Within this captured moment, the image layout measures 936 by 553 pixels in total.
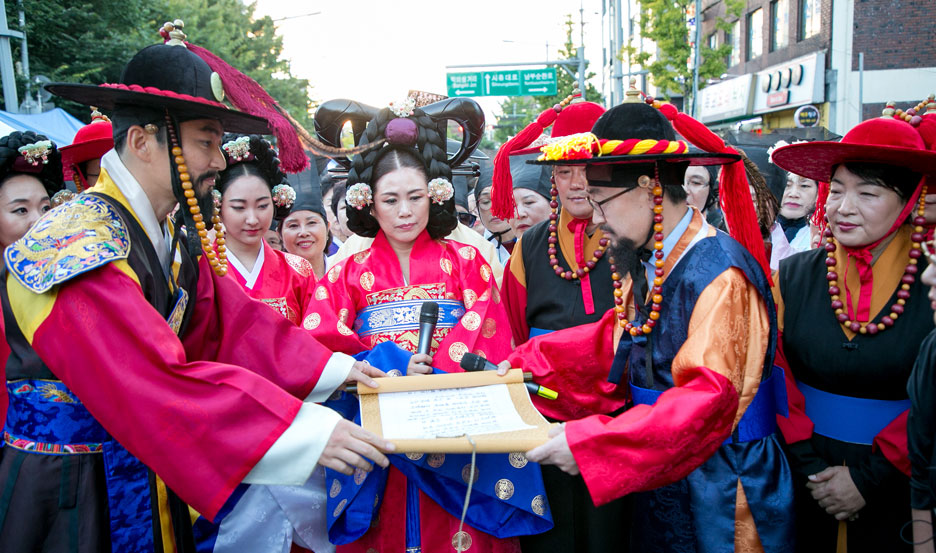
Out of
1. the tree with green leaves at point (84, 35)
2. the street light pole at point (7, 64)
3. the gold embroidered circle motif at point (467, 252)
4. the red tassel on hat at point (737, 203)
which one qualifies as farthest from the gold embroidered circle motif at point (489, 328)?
the tree with green leaves at point (84, 35)

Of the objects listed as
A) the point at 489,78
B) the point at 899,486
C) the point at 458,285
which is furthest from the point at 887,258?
the point at 489,78

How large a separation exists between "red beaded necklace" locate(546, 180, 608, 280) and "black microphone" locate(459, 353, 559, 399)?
2.36ft

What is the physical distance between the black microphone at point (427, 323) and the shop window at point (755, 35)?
26.4m

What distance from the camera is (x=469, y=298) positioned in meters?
3.32

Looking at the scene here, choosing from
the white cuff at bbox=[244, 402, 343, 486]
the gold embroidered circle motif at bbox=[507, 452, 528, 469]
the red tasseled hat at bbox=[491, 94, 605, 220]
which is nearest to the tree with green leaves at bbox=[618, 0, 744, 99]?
the red tasseled hat at bbox=[491, 94, 605, 220]

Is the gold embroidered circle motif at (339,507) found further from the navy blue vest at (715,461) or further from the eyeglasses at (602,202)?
the eyeglasses at (602,202)

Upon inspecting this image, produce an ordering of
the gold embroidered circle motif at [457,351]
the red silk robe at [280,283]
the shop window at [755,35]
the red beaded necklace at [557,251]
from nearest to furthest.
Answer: the gold embroidered circle motif at [457,351] < the red beaded necklace at [557,251] < the red silk robe at [280,283] < the shop window at [755,35]

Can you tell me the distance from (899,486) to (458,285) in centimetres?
203

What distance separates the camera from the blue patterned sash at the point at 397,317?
3.23 metres

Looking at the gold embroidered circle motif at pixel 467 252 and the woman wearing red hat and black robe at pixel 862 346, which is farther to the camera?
the gold embroidered circle motif at pixel 467 252

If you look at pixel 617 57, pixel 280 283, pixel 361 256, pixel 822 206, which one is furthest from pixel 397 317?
pixel 617 57

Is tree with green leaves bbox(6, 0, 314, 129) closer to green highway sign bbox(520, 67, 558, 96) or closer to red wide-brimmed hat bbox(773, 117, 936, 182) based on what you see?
red wide-brimmed hat bbox(773, 117, 936, 182)

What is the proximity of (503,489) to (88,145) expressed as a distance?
299 centimetres

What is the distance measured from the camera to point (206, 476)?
2145mm
